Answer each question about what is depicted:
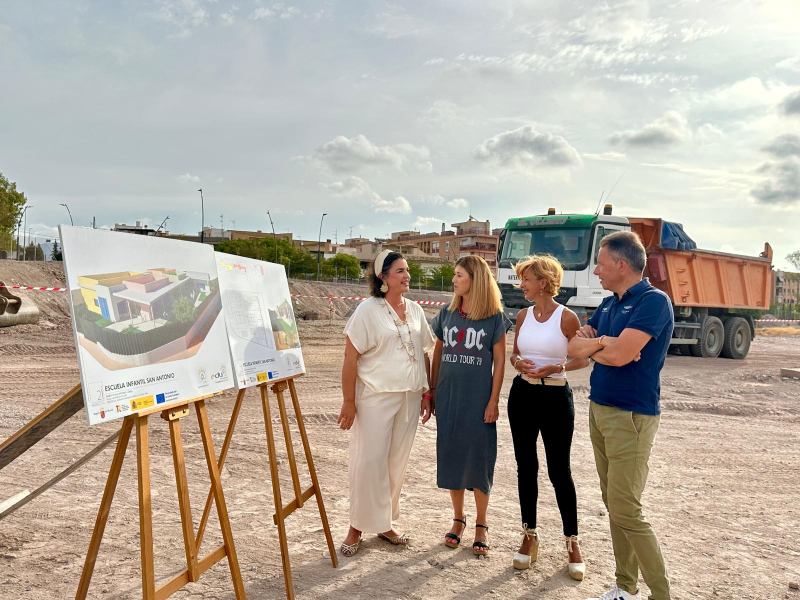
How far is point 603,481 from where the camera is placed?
362cm

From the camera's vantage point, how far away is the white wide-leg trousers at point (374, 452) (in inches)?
171

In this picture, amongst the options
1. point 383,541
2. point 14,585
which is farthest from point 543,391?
point 14,585

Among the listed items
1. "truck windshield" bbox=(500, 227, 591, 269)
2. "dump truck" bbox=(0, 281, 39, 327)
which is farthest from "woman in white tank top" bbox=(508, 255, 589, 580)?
"dump truck" bbox=(0, 281, 39, 327)

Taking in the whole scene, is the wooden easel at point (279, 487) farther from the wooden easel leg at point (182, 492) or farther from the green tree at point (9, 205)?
the green tree at point (9, 205)

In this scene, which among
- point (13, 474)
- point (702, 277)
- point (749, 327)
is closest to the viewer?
point (13, 474)

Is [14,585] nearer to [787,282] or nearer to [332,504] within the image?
[332,504]

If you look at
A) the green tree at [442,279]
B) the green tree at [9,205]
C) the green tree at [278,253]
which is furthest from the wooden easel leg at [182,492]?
the green tree at [442,279]

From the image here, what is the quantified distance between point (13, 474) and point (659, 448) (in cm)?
664

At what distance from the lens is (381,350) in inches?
173

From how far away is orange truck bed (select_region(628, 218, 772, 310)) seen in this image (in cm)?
1544

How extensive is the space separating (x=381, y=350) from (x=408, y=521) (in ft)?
4.65

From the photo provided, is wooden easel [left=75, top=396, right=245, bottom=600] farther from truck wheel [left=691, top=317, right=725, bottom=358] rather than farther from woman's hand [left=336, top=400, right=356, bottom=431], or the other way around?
truck wheel [left=691, top=317, right=725, bottom=358]

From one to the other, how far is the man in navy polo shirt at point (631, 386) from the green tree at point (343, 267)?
2539 inches

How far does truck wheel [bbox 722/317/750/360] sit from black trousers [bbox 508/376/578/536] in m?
15.7
